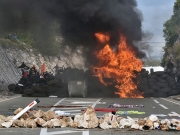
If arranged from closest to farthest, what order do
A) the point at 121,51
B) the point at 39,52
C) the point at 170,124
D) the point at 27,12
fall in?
the point at 170,124 → the point at 27,12 → the point at 121,51 → the point at 39,52

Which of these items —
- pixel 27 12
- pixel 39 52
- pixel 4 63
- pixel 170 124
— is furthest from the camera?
pixel 39 52

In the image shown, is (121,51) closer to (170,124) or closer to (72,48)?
(72,48)

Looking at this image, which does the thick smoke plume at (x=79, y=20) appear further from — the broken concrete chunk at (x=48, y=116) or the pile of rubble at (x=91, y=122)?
the pile of rubble at (x=91, y=122)

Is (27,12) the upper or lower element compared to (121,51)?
upper

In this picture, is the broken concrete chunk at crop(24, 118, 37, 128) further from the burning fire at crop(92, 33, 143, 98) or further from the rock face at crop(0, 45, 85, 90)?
the rock face at crop(0, 45, 85, 90)

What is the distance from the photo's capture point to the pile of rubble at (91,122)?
34.7ft

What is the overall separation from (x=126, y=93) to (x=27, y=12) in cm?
870

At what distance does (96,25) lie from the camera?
28875mm

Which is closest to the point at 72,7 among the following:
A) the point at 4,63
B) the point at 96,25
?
the point at 96,25

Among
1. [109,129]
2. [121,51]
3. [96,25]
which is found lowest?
[109,129]

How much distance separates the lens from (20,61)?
181 ft

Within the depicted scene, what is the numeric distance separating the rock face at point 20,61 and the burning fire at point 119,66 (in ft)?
6.96

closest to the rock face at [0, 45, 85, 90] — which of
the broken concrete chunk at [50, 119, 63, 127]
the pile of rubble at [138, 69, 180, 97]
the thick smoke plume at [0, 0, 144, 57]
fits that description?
the thick smoke plume at [0, 0, 144, 57]

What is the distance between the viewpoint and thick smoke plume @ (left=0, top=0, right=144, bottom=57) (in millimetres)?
27359
